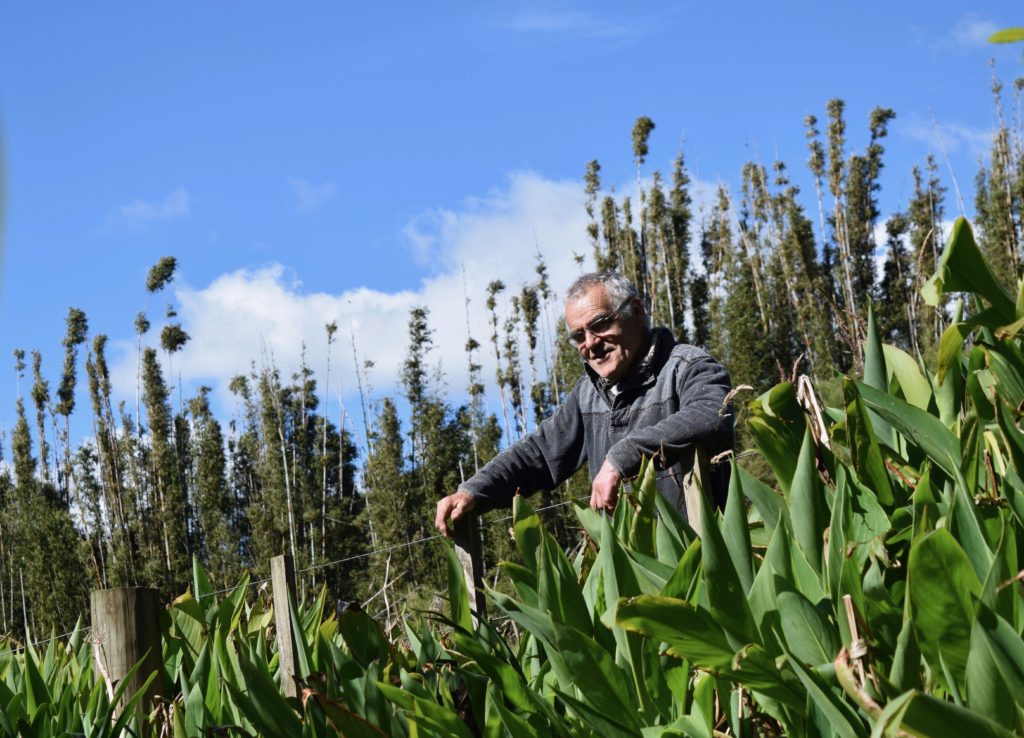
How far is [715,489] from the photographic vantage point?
2.69m

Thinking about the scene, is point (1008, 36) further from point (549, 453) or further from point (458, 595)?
point (549, 453)

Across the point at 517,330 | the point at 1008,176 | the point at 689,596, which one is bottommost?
the point at 689,596

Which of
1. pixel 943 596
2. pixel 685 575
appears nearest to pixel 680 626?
→ pixel 685 575

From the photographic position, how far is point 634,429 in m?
2.71

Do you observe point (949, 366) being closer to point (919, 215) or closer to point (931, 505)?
point (931, 505)

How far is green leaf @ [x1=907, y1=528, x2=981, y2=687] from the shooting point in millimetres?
950

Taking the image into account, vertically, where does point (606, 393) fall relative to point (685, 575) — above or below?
above

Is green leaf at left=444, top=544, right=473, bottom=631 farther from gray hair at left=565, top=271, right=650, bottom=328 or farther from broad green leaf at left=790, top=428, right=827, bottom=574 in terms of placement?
gray hair at left=565, top=271, right=650, bottom=328

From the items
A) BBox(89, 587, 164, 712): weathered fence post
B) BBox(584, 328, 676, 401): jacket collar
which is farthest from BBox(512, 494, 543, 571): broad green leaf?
BBox(584, 328, 676, 401): jacket collar

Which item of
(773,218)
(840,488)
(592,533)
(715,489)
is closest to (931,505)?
(840,488)

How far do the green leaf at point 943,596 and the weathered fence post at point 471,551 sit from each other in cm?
141

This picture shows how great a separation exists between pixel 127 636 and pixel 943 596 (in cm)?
209

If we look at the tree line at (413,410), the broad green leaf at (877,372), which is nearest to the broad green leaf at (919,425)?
the broad green leaf at (877,372)

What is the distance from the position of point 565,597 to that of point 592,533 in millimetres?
252
